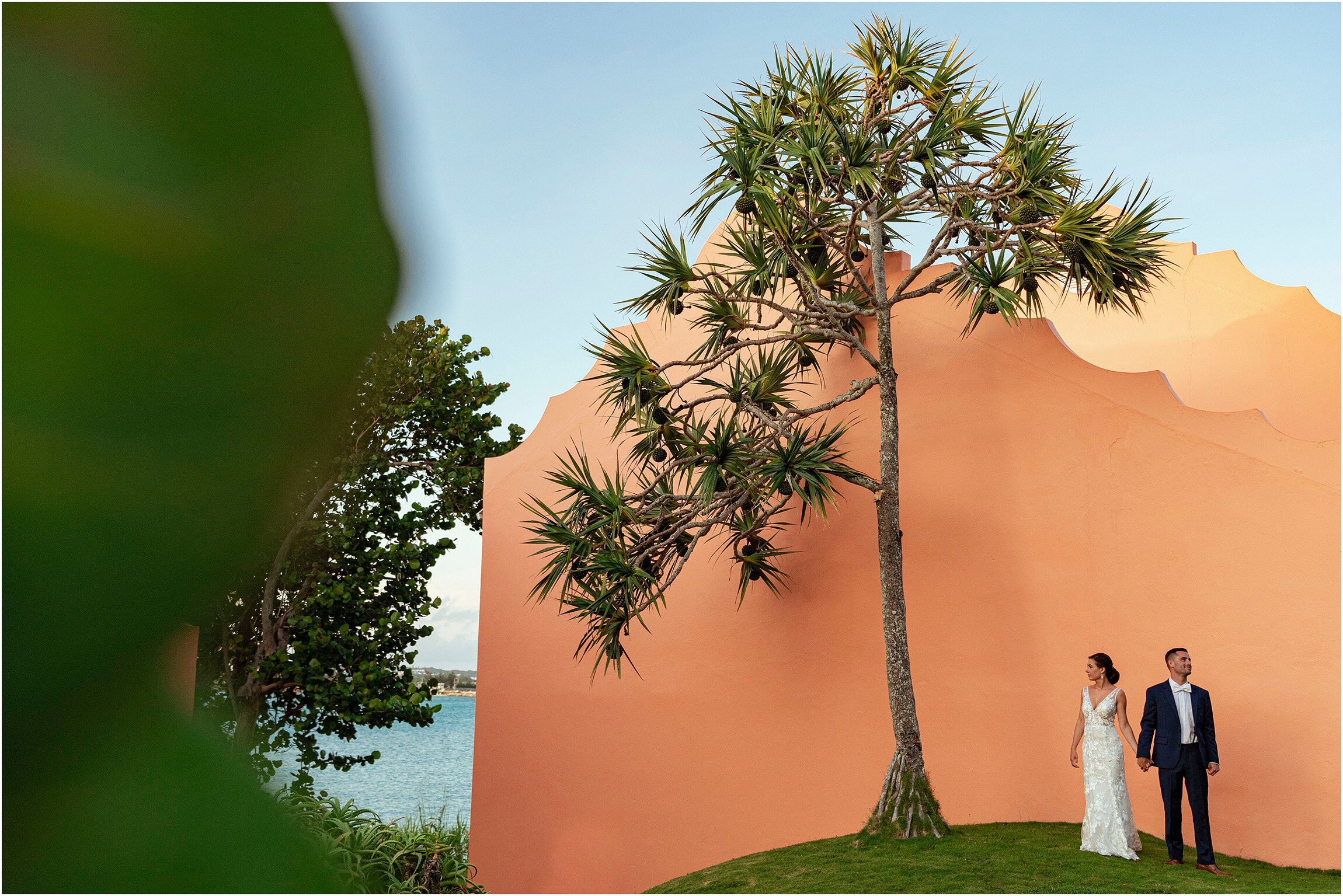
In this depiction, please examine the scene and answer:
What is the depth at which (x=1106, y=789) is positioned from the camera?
256 inches

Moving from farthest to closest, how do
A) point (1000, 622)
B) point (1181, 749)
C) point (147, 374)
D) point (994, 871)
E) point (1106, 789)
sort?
point (1000, 622) → point (1106, 789) → point (1181, 749) → point (994, 871) → point (147, 374)

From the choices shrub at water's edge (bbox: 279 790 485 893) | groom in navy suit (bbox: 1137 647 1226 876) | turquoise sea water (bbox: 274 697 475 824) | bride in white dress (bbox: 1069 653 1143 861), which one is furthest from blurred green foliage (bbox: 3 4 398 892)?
turquoise sea water (bbox: 274 697 475 824)

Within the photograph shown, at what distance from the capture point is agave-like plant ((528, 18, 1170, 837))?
7117 millimetres

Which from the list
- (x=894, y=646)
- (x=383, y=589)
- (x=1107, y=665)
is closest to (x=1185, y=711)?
(x=1107, y=665)

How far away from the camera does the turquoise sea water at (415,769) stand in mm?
13086

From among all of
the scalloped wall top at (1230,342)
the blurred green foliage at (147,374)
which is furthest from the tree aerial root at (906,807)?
the blurred green foliage at (147,374)

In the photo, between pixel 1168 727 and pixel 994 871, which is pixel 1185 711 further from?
pixel 994 871

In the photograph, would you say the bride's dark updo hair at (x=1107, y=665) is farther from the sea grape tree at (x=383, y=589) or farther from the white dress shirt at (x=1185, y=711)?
the sea grape tree at (x=383, y=589)

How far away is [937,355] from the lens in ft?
28.1

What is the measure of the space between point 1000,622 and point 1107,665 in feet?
3.79

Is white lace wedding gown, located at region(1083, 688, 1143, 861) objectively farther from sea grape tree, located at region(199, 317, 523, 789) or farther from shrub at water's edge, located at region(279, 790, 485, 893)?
sea grape tree, located at region(199, 317, 523, 789)

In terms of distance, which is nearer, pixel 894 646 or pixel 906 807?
pixel 906 807

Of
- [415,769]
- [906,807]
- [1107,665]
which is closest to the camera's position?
[1107,665]

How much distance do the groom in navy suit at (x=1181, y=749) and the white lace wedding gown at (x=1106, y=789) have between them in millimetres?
200
